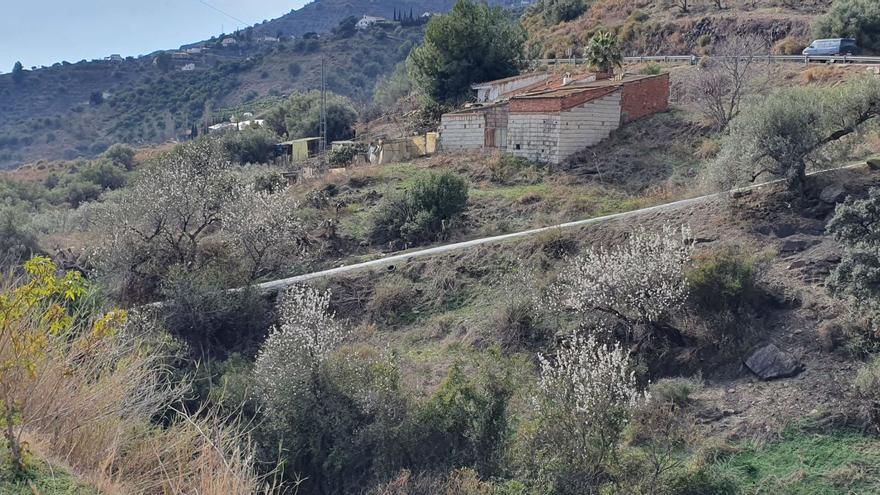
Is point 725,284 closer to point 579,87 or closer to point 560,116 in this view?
point 560,116

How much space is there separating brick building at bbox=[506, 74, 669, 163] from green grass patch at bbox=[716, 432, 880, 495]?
1630 cm

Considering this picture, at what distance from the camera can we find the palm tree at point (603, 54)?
3231cm

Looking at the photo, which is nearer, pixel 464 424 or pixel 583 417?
pixel 583 417

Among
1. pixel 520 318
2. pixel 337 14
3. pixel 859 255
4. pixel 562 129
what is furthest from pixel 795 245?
pixel 337 14

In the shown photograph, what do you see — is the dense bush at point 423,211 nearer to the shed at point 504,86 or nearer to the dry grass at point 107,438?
the shed at point 504,86

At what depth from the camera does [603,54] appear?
32.3 metres

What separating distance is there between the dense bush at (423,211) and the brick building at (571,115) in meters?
4.32

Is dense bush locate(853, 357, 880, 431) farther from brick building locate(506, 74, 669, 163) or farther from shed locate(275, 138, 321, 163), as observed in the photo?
shed locate(275, 138, 321, 163)

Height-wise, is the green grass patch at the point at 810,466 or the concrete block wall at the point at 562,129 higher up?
the concrete block wall at the point at 562,129

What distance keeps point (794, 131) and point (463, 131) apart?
49.2 feet

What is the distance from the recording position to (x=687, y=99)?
101 feet

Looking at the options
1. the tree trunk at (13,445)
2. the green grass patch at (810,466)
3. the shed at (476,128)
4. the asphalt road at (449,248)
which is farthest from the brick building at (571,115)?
the tree trunk at (13,445)

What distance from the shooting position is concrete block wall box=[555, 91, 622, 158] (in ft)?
87.7

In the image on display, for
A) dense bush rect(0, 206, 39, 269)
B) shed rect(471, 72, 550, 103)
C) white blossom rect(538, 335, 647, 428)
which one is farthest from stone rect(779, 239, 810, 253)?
dense bush rect(0, 206, 39, 269)
